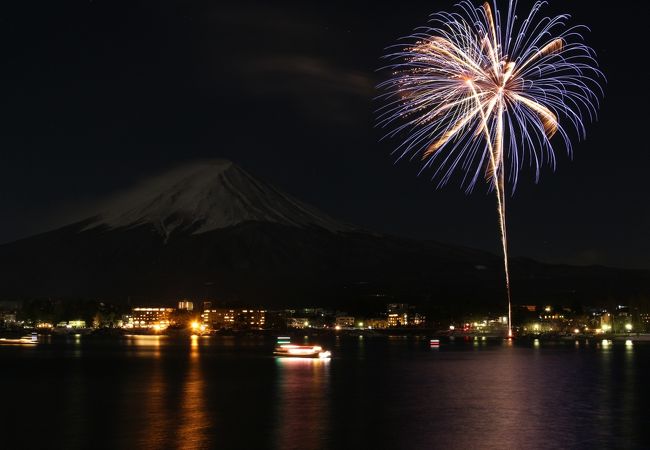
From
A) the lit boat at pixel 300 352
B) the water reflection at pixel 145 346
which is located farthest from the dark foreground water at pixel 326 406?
the water reflection at pixel 145 346

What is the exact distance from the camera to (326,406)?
36.3 m

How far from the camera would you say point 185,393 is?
41500mm

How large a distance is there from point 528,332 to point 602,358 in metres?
86.4

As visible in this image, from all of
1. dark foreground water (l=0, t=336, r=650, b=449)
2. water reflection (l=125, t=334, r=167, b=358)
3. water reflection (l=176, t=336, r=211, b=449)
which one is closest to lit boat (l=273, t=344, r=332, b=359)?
water reflection (l=125, t=334, r=167, b=358)

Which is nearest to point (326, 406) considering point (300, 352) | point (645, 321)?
point (300, 352)

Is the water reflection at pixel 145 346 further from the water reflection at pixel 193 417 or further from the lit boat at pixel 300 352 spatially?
the water reflection at pixel 193 417

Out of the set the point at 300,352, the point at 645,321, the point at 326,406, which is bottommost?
the point at 326,406

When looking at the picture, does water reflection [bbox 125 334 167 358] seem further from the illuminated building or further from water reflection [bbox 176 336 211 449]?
the illuminated building

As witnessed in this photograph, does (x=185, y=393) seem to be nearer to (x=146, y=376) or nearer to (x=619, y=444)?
(x=146, y=376)

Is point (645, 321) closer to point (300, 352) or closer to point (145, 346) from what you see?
point (145, 346)

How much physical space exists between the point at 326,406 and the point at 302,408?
1.08 meters

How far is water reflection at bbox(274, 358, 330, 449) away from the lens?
27422 millimetres

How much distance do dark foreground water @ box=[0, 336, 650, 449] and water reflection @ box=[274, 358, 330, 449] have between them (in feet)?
0.18

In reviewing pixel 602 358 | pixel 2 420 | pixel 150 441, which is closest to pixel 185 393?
pixel 2 420
